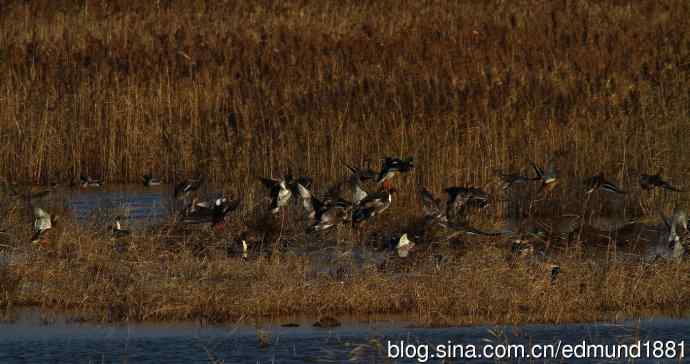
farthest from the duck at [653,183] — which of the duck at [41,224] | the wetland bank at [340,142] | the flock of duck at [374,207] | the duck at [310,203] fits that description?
the duck at [41,224]

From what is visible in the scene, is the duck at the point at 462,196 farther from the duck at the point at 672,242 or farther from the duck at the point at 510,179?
the duck at the point at 672,242

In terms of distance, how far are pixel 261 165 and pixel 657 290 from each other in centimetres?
628

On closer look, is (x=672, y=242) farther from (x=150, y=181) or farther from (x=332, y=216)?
(x=150, y=181)

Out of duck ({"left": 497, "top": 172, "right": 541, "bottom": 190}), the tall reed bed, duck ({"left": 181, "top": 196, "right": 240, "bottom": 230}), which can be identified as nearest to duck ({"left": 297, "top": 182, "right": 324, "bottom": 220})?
duck ({"left": 181, "top": 196, "right": 240, "bottom": 230})

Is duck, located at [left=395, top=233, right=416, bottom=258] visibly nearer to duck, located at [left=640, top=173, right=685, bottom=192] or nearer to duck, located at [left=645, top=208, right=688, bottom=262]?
duck, located at [left=645, top=208, right=688, bottom=262]

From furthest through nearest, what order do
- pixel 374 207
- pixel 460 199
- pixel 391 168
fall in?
1. pixel 391 168
2. pixel 460 199
3. pixel 374 207

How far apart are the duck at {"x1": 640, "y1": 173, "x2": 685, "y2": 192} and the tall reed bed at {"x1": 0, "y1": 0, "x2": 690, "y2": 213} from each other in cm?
71

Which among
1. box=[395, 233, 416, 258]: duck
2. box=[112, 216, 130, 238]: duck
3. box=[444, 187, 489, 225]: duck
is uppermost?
box=[444, 187, 489, 225]: duck

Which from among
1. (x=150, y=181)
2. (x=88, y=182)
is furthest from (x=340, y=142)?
(x=88, y=182)

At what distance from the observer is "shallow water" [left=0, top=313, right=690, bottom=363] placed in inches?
319

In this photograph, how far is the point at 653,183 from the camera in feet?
41.6

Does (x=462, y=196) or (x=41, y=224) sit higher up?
(x=462, y=196)

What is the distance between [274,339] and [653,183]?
5.33 m

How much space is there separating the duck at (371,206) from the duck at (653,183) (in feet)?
8.15
